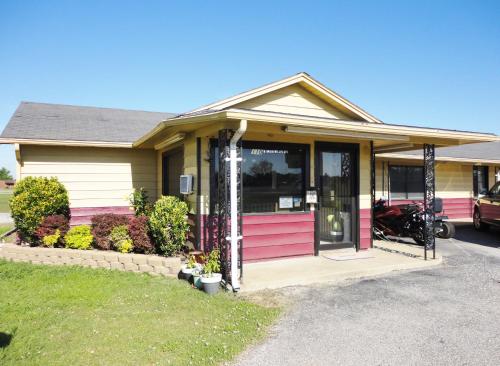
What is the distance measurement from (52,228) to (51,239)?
0.37m

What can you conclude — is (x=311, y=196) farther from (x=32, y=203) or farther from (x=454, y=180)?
(x=454, y=180)

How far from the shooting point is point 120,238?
686cm

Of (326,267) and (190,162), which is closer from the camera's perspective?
(326,267)

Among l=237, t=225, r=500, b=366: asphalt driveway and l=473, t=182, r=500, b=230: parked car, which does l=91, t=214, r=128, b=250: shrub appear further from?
l=473, t=182, r=500, b=230: parked car

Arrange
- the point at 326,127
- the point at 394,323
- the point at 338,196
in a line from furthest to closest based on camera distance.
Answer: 1. the point at 338,196
2. the point at 326,127
3. the point at 394,323

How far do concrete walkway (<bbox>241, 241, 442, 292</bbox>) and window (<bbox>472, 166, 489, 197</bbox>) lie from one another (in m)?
10.2

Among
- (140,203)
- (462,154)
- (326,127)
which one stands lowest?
(140,203)

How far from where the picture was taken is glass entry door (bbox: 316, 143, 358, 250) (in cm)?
758

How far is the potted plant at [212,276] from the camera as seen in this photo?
16.5 feet

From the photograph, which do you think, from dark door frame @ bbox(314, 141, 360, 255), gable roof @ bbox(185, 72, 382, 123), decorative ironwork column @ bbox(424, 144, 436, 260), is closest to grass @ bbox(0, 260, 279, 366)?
dark door frame @ bbox(314, 141, 360, 255)

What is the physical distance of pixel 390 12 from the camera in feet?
30.2

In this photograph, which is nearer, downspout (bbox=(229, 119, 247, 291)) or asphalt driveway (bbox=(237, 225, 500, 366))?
asphalt driveway (bbox=(237, 225, 500, 366))

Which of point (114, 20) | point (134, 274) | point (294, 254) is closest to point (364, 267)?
point (294, 254)

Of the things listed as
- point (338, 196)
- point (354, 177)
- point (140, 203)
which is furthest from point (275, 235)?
point (140, 203)
